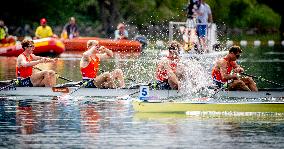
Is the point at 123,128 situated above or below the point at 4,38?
below

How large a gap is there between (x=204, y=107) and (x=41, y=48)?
95.7ft

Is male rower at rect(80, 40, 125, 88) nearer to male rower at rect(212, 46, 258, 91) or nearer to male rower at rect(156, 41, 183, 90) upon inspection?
male rower at rect(156, 41, 183, 90)

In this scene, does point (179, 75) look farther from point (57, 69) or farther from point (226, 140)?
point (57, 69)

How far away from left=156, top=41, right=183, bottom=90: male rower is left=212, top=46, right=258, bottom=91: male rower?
95 cm

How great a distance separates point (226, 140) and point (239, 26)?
7114 cm

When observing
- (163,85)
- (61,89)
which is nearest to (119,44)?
(61,89)

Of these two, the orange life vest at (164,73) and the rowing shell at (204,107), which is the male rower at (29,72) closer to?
the orange life vest at (164,73)

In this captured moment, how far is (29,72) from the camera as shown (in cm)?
2925

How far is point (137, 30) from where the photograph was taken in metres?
82.1

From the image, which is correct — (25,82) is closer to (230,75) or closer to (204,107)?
(230,75)

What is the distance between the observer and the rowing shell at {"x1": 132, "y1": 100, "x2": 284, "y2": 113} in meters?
24.9

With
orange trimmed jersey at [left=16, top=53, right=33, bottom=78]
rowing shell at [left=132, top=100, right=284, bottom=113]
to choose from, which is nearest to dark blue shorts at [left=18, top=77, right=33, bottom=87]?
orange trimmed jersey at [left=16, top=53, right=33, bottom=78]

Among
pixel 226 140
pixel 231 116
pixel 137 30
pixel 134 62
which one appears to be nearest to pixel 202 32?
pixel 134 62

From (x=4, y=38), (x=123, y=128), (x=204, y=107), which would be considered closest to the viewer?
(x=123, y=128)
